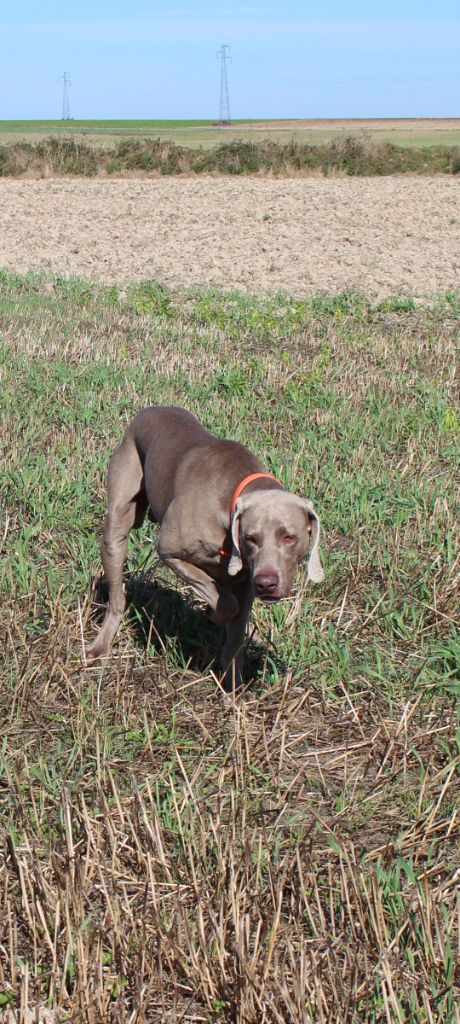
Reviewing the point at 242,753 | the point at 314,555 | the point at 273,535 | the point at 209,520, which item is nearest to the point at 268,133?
the point at 209,520

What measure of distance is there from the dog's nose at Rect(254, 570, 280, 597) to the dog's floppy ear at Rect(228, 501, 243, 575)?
0.26m

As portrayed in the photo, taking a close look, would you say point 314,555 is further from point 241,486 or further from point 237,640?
point 237,640

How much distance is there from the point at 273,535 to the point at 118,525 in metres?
1.28

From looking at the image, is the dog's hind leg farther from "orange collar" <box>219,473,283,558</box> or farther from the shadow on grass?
"orange collar" <box>219,473,283,558</box>

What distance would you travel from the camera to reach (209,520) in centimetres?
462

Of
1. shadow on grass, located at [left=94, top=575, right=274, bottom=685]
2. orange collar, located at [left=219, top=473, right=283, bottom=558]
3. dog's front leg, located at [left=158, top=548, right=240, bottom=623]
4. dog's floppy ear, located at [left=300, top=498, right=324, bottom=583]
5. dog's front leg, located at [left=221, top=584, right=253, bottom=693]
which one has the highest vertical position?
orange collar, located at [left=219, top=473, right=283, bottom=558]

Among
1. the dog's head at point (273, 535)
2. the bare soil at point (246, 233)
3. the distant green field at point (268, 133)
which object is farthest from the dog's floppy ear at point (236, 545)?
the distant green field at point (268, 133)

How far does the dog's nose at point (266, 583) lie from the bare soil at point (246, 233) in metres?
11.6

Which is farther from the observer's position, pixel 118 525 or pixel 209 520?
pixel 118 525

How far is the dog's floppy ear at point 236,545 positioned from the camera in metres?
4.25

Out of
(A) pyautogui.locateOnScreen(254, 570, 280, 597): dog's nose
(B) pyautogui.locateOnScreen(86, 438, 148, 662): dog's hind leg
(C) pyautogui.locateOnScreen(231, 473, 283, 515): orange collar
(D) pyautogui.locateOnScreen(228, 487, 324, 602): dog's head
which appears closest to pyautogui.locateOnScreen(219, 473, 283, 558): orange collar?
(C) pyautogui.locateOnScreen(231, 473, 283, 515): orange collar

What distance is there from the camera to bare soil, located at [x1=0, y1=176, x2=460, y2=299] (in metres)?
17.5

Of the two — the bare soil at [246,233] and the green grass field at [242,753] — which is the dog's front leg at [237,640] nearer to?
the green grass field at [242,753]

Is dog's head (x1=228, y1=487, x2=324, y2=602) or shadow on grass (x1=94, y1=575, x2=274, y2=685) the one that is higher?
dog's head (x1=228, y1=487, x2=324, y2=602)
